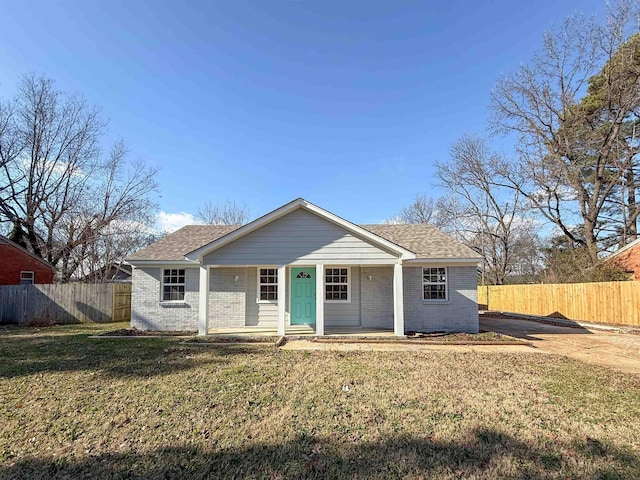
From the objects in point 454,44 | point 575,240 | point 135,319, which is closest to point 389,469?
point 135,319

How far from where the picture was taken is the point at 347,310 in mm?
13688

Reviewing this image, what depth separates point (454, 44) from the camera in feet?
46.7

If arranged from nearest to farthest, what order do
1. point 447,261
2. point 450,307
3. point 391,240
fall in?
point 447,261 < point 450,307 < point 391,240

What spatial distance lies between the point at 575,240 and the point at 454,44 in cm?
1963

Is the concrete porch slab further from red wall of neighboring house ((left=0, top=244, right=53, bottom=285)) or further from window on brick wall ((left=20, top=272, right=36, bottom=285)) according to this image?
red wall of neighboring house ((left=0, top=244, right=53, bottom=285))

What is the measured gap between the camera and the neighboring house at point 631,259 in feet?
64.6

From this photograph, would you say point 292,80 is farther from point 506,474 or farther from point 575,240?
point 575,240

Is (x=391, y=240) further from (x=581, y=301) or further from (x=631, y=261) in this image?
(x=631, y=261)

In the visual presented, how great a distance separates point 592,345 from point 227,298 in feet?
40.9

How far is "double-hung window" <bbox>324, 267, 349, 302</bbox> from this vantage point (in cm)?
1372

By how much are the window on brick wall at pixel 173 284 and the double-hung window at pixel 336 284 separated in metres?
5.61

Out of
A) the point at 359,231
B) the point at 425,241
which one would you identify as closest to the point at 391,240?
the point at 425,241

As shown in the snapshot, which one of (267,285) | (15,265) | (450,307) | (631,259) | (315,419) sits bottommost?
(315,419)

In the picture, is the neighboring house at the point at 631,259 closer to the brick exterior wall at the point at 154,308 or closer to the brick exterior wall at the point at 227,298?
the brick exterior wall at the point at 227,298
